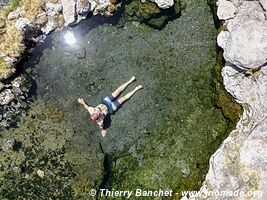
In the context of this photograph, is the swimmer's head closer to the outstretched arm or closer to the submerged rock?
the outstretched arm

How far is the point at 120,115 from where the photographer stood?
1311 cm

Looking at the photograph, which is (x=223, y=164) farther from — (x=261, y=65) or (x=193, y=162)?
(x=261, y=65)

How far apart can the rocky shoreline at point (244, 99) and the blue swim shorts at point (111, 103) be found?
11.7 feet

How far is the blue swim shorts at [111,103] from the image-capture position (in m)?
12.9

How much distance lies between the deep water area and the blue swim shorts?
24 centimetres

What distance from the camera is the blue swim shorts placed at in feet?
42.2

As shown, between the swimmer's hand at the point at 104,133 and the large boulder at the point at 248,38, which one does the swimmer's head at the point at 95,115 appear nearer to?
the swimmer's hand at the point at 104,133

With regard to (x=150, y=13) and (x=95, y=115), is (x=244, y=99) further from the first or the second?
(x=95, y=115)

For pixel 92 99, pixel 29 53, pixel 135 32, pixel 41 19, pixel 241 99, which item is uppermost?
pixel 41 19

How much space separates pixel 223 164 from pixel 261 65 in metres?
3.12

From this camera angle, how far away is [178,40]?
12859 millimetres

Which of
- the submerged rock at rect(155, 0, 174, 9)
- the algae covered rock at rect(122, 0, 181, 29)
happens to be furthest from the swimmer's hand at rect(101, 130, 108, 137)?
the submerged rock at rect(155, 0, 174, 9)

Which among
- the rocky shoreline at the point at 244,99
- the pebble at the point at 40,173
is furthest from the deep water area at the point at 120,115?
the rocky shoreline at the point at 244,99

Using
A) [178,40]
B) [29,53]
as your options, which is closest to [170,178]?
[178,40]
